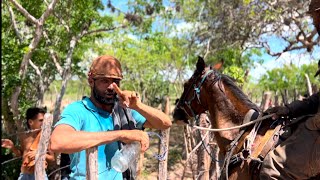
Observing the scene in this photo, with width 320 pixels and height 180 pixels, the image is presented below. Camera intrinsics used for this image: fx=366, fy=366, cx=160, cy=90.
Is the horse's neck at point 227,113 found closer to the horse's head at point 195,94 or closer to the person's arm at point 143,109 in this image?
the horse's head at point 195,94

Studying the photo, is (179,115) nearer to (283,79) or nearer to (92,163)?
(92,163)

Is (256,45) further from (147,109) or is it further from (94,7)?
(147,109)

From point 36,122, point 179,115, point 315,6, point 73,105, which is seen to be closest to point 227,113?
point 179,115

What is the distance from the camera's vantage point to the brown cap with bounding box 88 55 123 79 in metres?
2.60

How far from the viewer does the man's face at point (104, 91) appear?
8.63 feet

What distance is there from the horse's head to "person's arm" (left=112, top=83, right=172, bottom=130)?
150 cm

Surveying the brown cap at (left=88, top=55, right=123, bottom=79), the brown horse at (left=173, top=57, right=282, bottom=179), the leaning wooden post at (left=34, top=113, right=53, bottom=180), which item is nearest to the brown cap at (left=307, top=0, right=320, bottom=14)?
the brown horse at (left=173, top=57, right=282, bottom=179)

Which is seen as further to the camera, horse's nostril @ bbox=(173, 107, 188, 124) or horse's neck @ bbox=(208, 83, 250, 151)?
horse's nostril @ bbox=(173, 107, 188, 124)

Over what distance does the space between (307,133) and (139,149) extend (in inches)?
54.4

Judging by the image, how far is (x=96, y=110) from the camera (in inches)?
106

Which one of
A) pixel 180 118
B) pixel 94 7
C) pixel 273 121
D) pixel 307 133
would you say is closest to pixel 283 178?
pixel 307 133

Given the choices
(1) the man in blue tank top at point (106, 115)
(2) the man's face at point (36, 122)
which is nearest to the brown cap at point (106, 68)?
(1) the man in blue tank top at point (106, 115)

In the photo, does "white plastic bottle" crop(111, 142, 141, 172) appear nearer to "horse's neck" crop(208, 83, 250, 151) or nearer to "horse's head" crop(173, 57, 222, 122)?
"horse's neck" crop(208, 83, 250, 151)

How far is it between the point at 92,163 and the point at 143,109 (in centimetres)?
52
